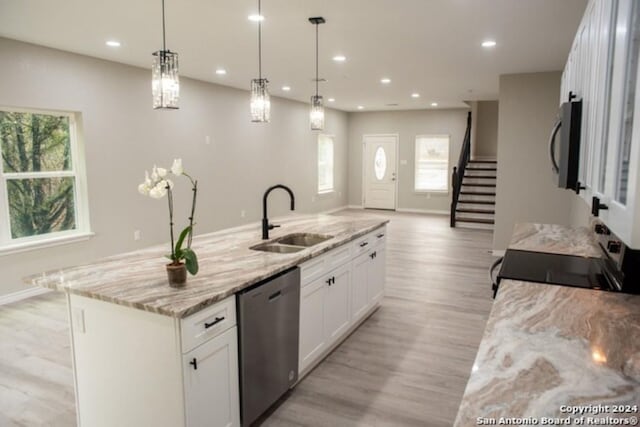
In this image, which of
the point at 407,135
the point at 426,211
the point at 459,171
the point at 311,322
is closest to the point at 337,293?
the point at 311,322

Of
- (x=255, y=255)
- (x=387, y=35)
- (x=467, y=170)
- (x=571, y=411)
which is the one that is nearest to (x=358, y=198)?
(x=467, y=170)

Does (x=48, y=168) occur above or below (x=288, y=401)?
above

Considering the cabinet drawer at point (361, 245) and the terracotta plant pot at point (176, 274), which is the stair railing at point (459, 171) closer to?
the cabinet drawer at point (361, 245)

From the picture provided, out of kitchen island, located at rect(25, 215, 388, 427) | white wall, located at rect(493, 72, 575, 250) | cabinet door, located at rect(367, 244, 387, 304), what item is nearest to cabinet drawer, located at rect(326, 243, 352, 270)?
kitchen island, located at rect(25, 215, 388, 427)

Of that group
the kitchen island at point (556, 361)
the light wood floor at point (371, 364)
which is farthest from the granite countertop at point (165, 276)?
the kitchen island at point (556, 361)

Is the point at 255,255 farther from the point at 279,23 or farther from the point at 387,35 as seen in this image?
the point at 387,35

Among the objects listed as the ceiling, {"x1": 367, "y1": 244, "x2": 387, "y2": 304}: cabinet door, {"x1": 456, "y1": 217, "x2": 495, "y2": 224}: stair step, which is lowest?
{"x1": 456, "y1": 217, "x2": 495, "y2": 224}: stair step

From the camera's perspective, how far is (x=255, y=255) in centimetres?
278

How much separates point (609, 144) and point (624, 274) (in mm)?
801

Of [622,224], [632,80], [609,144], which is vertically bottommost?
[622,224]

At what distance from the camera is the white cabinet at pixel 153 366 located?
6.36 ft

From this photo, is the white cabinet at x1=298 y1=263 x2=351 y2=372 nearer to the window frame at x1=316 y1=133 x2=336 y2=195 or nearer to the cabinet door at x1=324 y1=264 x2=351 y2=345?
the cabinet door at x1=324 y1=264 x2=351 y2=345

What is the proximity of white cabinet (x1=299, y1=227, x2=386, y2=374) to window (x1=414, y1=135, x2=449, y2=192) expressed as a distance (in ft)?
25.8

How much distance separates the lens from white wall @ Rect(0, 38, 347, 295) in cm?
478
